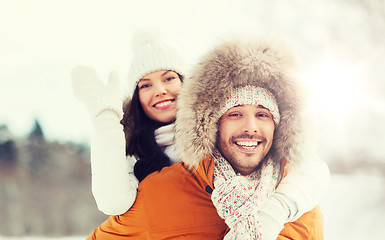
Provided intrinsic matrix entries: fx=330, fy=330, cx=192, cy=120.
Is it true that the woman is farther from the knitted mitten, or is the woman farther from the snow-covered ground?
the snow-covered ground

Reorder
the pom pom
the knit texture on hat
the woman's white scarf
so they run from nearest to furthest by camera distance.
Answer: the woman's white scarf → the knit texture on hat → the pom pom

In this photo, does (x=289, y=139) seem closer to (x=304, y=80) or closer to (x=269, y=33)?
(x=304, y=80)

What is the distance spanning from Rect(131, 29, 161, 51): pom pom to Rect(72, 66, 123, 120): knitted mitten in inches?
16.9

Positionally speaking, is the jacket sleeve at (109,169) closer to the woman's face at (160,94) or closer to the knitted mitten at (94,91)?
the knitted mitten at (94,91)

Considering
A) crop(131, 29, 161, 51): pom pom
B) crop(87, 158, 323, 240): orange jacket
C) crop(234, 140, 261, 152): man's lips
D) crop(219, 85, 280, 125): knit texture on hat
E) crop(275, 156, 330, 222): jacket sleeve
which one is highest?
crop(131, 29, 161, 51): pom pom

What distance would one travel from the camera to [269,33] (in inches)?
56.2

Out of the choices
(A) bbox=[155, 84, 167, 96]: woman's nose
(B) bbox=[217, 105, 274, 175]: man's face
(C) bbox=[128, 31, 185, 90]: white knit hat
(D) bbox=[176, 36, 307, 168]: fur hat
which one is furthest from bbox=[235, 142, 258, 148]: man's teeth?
(C) bbox=[128, 31, 185, 90]: white knit hat

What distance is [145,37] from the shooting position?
194 centimetres

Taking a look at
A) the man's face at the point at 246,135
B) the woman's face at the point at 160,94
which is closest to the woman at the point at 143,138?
the woman's face at the point at 160,94

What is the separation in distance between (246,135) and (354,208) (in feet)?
14.1

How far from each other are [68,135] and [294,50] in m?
7.76

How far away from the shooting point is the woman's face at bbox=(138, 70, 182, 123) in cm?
174

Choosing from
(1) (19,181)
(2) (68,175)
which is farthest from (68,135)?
(1) (19,181)

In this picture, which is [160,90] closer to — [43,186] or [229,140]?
[229,140]
